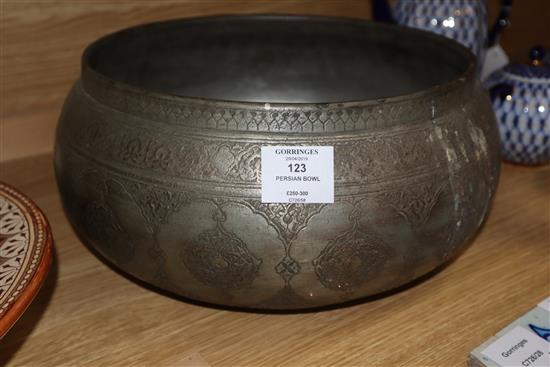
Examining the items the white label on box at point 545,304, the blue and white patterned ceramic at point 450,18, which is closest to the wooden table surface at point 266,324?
the white label on box at point 545,304

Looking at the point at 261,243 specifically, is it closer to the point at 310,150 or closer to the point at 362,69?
the point at 310,150

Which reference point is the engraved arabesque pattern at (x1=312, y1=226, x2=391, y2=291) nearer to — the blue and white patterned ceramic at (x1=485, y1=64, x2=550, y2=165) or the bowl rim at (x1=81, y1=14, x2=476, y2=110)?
the bowl rim at (x1=81, y1=14, x2=476, y2=110)

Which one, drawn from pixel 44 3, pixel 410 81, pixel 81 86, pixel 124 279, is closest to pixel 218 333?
pixel 124 279

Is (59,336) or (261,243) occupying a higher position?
(261,243)

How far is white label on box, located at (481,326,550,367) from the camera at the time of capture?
2.14 ft

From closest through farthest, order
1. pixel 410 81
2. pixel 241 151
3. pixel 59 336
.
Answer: pixel 241 151
pixel 59 336
pixel 410 81

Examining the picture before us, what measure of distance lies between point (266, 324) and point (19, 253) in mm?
246

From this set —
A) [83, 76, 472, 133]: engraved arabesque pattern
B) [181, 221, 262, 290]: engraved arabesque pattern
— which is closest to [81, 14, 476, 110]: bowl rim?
[83, 76, 472, 133]: engraved arabesque pattern

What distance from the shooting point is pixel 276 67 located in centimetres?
98

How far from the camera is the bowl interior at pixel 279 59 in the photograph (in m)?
0.87

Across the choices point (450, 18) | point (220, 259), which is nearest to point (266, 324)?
point (220, 259)

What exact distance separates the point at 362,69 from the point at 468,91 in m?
0.27

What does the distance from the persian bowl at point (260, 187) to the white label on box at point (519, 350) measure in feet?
0.31

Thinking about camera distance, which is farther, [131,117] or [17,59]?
[17,59]
